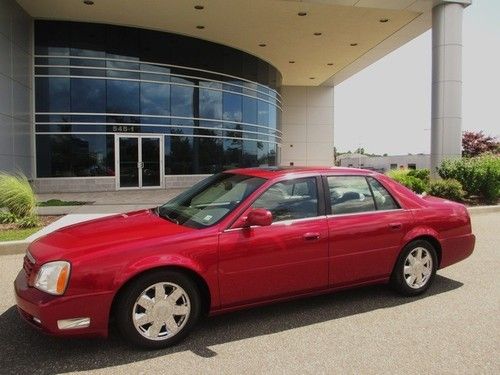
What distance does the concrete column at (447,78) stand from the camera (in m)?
16.2

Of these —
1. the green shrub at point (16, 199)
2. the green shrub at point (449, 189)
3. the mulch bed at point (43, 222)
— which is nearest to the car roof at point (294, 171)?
the mulch bed at point (43, 222)

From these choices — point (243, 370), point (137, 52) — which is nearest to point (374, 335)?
point (243, 370)

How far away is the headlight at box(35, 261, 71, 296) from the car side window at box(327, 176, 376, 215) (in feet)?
8.63

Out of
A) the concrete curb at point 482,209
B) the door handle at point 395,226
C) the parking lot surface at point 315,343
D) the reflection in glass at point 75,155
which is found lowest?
the parking lot surface at point 315,343

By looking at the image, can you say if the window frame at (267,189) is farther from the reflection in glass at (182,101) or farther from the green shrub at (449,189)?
the reflection in glass at (182,101)

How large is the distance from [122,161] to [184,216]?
15.8 metres

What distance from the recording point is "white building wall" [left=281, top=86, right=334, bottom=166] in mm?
34406

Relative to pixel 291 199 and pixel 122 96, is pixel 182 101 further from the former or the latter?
pixel 291 199

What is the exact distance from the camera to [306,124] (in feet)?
113

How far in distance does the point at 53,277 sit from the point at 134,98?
17112 millimetres

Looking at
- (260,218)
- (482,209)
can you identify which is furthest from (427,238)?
(482,209)

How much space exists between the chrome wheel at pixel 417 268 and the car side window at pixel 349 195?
0.76 m

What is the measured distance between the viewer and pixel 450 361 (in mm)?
3578

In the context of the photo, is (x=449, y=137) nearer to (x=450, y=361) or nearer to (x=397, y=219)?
(x=397, y=219)
